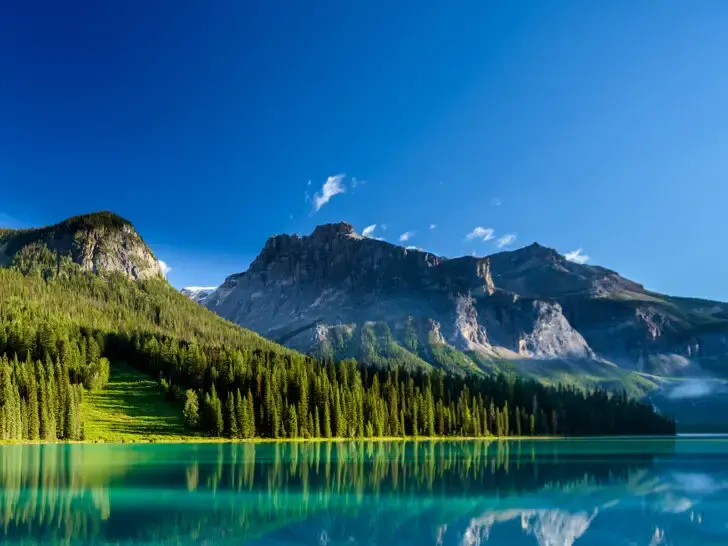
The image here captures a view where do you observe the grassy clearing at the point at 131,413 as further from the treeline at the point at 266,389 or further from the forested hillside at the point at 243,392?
the treeline at the point at 266,389

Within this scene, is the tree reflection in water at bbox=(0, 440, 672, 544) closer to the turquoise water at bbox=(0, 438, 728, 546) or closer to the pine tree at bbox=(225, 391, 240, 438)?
the turquoise water at bbox=(0, 438, 728, 546)

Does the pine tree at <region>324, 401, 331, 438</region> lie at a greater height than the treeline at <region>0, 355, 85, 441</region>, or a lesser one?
lesser

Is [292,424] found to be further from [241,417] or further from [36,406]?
[36,406]

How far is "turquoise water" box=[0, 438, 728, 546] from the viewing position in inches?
1246

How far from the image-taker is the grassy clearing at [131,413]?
12662cm

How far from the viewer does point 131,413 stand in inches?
5566

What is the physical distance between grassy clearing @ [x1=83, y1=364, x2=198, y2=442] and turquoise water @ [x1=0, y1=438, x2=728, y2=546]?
2289 inches

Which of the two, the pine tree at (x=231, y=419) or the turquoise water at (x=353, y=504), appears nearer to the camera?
the turquoise water at (x=353, y=504)

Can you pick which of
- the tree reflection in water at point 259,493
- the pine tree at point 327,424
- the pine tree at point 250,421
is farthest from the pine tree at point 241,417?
the tree reflection in water at point 259,493

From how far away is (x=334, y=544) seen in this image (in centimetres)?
2942

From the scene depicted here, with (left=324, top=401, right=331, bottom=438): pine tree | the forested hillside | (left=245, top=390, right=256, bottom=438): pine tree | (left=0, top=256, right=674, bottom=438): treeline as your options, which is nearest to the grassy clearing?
the forested hillside

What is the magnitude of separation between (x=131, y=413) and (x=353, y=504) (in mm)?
112898

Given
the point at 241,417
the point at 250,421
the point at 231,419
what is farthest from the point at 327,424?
the point at 231,419

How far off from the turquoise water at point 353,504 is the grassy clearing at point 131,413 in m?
58.1
